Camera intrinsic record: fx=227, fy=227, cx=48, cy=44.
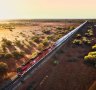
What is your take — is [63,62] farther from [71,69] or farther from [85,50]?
[85,50]

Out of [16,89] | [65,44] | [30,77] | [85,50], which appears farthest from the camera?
[65,44]

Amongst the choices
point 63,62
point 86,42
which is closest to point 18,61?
point 63,62

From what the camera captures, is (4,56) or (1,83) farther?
(4,56)

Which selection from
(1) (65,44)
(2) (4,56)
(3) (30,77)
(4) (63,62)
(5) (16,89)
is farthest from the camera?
(1) (65,44)

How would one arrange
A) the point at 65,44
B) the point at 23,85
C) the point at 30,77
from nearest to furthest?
1. the point at 23,85
2. the point at 30,77
3. the point at 65,44

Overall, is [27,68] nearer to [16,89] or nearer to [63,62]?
[16,89]

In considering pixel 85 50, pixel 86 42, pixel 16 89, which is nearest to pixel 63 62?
pixel 85 50
